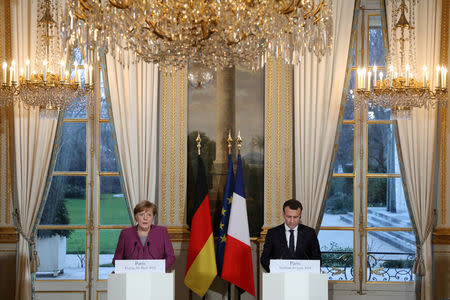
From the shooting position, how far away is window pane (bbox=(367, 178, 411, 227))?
6707mm

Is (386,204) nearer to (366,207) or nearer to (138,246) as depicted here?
(366,207)

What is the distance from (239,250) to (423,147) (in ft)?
7.62

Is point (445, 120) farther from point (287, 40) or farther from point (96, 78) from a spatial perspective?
point (96, 78)

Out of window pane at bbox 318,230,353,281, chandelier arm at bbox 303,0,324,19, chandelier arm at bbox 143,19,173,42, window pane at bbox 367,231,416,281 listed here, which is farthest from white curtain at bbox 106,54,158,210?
chandelier arm at bbox 303,0,324,19

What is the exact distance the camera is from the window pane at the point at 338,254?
265 inches

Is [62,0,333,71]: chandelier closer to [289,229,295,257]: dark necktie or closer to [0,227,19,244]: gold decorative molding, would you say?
[289,229,295,257]: dark necktie

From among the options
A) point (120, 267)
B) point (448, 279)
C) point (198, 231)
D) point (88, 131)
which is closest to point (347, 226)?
point (448, 279)

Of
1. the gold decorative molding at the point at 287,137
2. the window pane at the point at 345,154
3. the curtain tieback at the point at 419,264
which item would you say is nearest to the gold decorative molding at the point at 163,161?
the gold decorative molding at the point at 287,137

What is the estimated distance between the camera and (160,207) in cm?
655

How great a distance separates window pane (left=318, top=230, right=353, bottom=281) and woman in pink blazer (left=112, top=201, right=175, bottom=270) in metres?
2.53

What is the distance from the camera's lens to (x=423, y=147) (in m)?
6.46

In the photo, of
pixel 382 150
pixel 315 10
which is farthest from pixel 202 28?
pixel 382 150

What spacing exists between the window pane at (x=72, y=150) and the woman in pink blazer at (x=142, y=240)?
7.49ft

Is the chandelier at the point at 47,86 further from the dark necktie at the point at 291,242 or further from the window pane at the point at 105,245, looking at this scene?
the dark necktie at the point at 291,242
